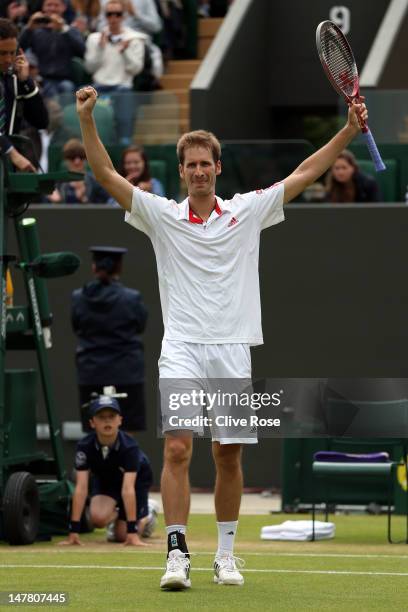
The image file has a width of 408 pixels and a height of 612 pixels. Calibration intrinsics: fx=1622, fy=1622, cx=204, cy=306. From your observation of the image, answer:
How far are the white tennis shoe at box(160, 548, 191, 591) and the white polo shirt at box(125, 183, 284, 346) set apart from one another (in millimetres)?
995

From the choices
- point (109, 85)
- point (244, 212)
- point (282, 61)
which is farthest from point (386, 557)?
point (282, 61)

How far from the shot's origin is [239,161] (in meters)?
14.9

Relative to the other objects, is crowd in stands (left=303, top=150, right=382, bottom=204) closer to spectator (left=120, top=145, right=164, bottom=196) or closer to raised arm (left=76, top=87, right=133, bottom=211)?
spectator (left=120, top=145, right=164, bottom=196)

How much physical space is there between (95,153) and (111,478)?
3869mm

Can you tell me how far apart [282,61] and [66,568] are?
1291 centimetres

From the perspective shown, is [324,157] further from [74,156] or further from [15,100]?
[74,156]

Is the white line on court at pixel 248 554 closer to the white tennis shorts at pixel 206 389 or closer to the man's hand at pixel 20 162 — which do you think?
the white tennis shorts at pixel 206 389

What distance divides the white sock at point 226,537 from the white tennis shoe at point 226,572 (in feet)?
0.10

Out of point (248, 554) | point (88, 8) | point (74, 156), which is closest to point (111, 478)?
point (248, 554)

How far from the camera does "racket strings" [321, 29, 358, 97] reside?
8.20m

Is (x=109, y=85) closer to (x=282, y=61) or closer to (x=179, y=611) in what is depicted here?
(x=282, y=61)

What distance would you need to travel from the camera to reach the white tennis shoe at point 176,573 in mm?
7422

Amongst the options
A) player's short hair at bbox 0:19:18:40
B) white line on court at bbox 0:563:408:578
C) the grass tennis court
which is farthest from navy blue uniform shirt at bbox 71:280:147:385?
white line on court at bbox 0:563:408:578

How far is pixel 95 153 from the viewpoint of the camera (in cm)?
767
